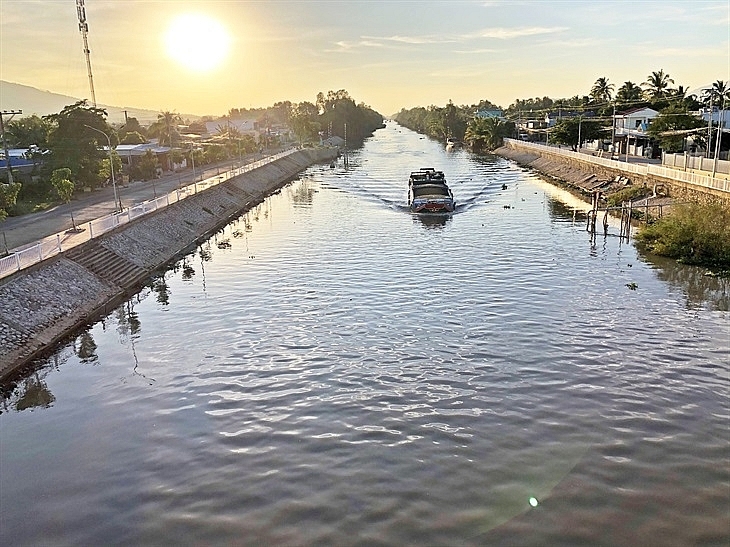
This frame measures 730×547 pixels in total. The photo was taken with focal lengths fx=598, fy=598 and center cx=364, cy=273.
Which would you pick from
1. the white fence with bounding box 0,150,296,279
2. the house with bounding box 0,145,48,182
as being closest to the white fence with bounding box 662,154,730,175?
the white fence with bounding box 0,150,296,279

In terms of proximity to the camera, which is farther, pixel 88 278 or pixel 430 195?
pixel 430 195

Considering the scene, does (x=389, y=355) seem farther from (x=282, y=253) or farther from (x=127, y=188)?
(x=127, y=188)

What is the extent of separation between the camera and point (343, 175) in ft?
334

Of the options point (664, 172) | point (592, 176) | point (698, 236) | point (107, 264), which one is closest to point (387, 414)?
point (107, 264)

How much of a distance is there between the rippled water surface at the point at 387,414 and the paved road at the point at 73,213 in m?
9.68

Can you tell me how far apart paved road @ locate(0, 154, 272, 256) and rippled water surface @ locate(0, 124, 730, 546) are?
9681 mm

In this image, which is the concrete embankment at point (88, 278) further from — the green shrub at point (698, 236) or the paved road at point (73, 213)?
the green shrub at point (698, 236)

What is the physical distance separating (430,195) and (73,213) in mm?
33749

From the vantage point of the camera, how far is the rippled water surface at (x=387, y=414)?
14.5 metres

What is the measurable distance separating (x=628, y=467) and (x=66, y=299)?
26.1 m

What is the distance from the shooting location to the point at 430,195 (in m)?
62.6

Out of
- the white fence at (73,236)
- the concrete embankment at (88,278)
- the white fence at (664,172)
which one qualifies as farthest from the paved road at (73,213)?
the white fence at (664,172)

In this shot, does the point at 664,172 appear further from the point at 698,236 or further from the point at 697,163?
the point at 698,236

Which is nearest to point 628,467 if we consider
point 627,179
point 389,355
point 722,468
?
point 722,468
